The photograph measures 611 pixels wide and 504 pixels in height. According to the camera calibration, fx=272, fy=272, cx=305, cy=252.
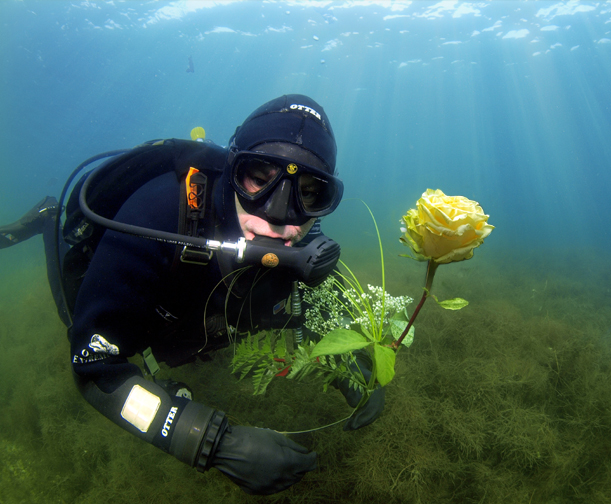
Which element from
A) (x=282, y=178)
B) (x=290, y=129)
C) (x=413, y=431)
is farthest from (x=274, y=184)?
(x=413, y=431)

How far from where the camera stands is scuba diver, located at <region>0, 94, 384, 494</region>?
1.66m

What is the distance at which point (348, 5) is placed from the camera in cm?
2322

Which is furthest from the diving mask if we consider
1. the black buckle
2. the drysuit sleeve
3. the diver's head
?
the drysuit sleeve

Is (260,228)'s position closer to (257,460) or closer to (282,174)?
(282,174)

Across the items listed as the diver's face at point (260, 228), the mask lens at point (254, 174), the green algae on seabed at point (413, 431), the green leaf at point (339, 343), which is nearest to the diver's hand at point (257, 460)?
the green algae on seabed at point (413, 431)

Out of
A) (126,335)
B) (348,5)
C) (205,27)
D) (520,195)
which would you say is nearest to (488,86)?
(348,5)

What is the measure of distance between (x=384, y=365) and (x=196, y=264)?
1451 millimetres

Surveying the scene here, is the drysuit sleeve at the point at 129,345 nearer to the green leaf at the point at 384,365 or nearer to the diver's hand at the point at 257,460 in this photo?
the diver's hand at the point at 257,460

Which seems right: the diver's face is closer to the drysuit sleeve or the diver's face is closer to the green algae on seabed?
the drysuit sleeve

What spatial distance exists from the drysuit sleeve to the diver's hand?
0.13m

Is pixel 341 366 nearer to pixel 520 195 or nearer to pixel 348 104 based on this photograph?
pixel 348 104

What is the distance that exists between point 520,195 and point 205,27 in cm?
13142

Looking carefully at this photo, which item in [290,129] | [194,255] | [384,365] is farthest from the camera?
[290,129]

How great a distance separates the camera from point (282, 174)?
80.9 inches
